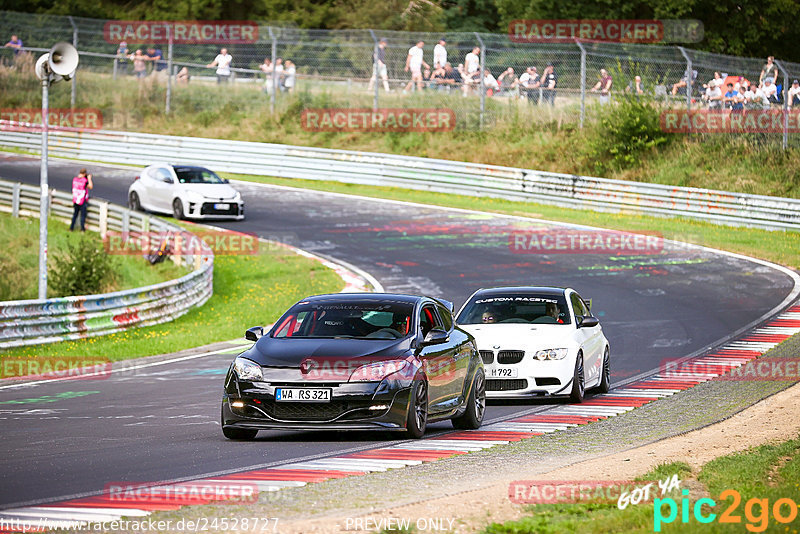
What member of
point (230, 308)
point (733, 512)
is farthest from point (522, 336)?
point (230, 308)

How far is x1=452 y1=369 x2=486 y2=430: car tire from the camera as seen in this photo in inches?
508

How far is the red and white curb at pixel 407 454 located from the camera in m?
7.94

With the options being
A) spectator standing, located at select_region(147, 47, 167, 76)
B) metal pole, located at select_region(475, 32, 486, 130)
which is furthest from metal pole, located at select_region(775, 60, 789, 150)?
spectator standing, located at select_region(147, 47, 167, 76)

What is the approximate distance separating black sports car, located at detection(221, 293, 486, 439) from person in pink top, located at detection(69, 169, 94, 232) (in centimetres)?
2207

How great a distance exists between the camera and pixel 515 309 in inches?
657

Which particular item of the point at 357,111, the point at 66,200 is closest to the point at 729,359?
the point at 66,200

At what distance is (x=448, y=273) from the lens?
2781cm

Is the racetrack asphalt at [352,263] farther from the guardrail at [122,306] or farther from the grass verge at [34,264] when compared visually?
the grass verge at [34,264]

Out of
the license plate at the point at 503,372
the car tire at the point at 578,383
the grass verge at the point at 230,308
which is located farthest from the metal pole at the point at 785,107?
the license plate at the point at 503,372

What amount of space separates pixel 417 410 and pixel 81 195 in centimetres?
2388

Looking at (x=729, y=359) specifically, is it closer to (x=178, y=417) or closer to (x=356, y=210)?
(x=178, y=417)

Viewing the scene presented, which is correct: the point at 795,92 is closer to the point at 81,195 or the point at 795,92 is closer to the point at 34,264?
the point at 81,195

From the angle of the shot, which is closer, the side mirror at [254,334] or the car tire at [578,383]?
the side mirror at [254,334]

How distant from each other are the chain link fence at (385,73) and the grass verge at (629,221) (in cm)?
451
